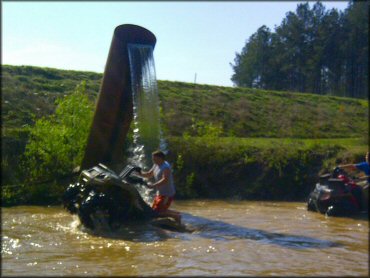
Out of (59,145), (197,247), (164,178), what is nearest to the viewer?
(197,247)

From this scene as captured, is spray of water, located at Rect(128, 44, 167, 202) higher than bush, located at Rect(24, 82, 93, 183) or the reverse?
higher

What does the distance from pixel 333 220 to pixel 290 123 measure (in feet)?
51.7

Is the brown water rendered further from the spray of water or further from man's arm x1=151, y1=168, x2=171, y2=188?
the spray of water

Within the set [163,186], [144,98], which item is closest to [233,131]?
[144,98]

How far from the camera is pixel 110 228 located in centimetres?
1167

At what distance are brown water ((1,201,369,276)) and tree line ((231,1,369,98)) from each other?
58.0ft

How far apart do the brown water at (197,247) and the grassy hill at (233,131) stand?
4260 mm

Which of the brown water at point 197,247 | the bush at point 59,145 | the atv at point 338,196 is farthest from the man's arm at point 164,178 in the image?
the bush at point 59,145

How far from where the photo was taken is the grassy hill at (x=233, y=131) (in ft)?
63.1

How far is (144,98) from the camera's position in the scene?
13.9 metres

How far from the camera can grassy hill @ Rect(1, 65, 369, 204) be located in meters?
19.2

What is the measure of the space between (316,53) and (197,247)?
27363mm

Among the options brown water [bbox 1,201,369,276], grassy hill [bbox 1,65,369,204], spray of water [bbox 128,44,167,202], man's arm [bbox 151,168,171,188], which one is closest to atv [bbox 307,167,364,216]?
brown water [bbox 1,201,369,276]

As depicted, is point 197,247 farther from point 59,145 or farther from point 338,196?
point 59,145
